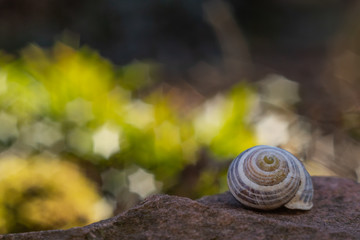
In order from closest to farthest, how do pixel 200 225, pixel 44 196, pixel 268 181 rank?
pixel 200 225, pixel 268 181, pixel 44 196

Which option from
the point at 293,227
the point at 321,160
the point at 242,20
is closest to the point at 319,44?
the point at 242,20

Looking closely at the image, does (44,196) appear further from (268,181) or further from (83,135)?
(268,181)

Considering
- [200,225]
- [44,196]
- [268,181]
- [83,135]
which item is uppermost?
[83,135]

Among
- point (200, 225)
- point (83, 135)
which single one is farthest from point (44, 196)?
point (200, 225)

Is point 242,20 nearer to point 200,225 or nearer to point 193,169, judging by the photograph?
point 193,169

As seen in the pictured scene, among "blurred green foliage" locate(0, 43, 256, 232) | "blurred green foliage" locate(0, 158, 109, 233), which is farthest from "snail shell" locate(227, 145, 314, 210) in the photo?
"blurred green foliage" locate(0, 158, 109, 233)

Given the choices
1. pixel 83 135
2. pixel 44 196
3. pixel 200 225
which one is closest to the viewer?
pixel 200 225

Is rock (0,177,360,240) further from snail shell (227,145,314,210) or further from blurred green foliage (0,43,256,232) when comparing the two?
blurred green foliage (0,43,256,232)
